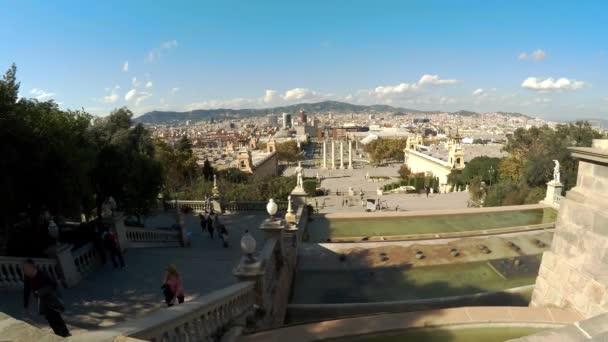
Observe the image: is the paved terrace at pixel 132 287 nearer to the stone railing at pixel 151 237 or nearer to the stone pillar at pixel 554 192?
the stone railing at pixel 151 237

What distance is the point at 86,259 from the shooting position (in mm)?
9023

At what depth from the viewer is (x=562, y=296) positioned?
5.16 m

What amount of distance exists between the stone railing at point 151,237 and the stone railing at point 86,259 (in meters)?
2.10

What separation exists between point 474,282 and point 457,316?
5.29 metres

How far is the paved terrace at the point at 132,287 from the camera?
252 inches

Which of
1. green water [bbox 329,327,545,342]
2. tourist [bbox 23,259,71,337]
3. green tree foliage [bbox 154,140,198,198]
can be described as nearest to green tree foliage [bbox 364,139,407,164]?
green tree foliage [bbox 154,140,198,198]

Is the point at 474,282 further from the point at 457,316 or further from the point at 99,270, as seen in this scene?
the point at 99,270

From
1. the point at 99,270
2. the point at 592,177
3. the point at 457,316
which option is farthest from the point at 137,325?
the point at 99,270

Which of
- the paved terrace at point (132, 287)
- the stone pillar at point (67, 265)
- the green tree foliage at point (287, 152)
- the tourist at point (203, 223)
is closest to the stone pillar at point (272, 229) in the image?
the paved terrace at point (132, 287)

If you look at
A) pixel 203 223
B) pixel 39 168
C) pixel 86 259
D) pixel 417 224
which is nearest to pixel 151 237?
pixel 203 223

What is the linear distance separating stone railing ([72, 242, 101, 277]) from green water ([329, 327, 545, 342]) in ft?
23.5

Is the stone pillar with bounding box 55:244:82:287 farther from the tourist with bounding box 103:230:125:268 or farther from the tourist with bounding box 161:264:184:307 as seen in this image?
the tourist with bounding box 161:264:184:307

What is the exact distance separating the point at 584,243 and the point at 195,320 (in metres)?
5.40

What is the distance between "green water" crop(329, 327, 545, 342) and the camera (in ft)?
15.6
